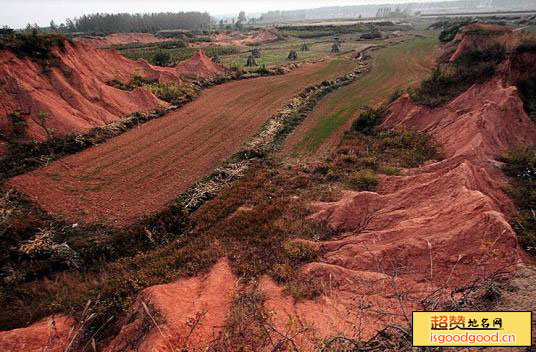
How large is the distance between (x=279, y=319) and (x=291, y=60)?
164 ft

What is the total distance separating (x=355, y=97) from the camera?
3067 centimetres

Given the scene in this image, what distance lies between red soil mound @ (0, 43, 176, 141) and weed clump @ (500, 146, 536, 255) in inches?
954

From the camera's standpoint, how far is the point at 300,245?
11.2 meters

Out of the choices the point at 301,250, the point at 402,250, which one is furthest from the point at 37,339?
the point at 402,250

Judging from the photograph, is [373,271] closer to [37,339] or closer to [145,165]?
[37,339]

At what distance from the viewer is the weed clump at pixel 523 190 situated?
9.42 m

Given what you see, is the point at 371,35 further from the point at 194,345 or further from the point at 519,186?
the point at 194,345

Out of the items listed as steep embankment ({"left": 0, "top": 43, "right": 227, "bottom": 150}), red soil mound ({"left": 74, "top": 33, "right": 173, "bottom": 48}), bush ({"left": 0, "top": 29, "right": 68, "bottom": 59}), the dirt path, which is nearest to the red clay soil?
the dirt path

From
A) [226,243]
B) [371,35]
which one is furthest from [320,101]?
[371,35]

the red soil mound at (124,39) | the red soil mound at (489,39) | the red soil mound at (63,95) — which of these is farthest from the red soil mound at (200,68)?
the red soil mound at (124,39)

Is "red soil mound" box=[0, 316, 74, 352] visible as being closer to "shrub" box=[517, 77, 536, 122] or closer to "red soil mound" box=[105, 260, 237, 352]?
"red soil mound" box=[105, 260, 237, 352]

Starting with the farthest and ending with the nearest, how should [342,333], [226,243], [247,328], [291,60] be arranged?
1. [291,60]
2. [226,243]
3. [247,328]
4. [342,333]

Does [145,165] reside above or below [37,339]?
above

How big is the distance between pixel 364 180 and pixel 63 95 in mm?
22793
